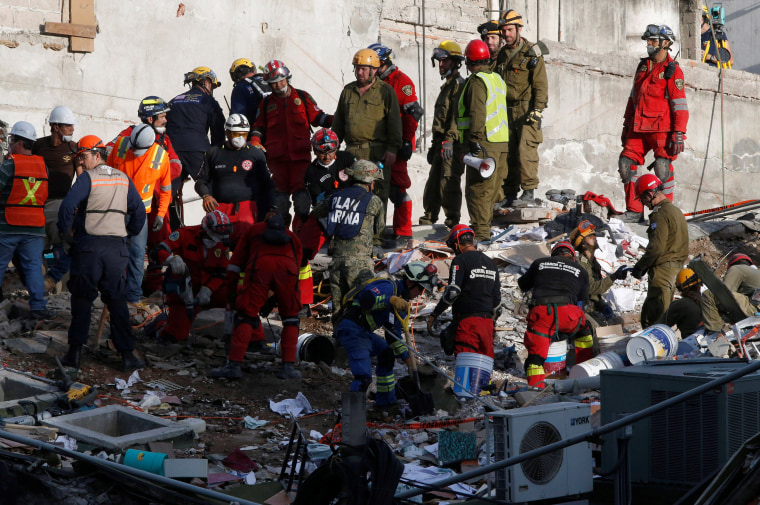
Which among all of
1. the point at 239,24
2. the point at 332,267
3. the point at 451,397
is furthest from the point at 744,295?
the point at 239,24

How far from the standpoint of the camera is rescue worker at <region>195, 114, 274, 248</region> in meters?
10.5

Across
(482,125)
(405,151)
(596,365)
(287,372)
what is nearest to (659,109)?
(482,125)

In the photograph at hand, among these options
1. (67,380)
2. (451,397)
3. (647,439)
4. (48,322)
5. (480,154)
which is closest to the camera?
(647,439)

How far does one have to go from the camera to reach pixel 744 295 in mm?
9680

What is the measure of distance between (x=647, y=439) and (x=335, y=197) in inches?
183

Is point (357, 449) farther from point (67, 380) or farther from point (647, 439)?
point (67, 380)

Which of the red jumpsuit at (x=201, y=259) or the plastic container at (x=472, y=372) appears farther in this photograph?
the red jumpsuit at (x=201, y=259)

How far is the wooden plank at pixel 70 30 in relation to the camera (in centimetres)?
1284

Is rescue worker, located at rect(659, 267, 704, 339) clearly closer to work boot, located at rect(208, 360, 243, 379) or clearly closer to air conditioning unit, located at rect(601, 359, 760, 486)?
air conditioning unit, located at rect(601, 359, 760, 486)

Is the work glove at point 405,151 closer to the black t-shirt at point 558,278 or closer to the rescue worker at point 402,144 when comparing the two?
the rescue worker at point 402,144

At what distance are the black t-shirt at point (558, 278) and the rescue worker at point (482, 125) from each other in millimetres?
2279

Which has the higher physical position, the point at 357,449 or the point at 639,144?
the point at 639,144

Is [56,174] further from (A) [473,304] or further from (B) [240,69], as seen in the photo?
(A) [473,304]

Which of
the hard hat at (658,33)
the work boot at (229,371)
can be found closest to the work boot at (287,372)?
the work boot at (229,371)
